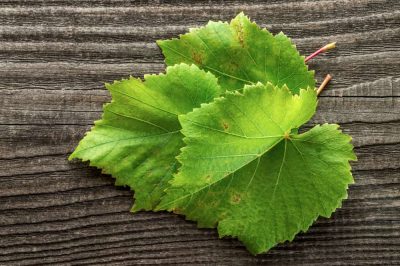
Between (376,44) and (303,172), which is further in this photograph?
(376,44)

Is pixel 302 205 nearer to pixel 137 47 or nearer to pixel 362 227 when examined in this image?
pixel 362 227

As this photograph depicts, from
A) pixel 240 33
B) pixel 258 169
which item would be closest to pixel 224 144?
pixel 258 169

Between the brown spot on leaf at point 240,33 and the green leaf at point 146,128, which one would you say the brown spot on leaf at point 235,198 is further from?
the brown spot on leaf at point 240,33

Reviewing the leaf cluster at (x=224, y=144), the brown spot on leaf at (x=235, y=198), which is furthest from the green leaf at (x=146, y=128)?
the brown spot on leaf at (x=235, y=198)

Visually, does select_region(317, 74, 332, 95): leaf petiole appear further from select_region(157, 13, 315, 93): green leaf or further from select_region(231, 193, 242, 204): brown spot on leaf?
select_region(231, 193, 242, 204): brown spot on leaf

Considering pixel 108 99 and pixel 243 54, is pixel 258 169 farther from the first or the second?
pixel 108 99

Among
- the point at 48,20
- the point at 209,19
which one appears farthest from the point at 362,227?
the point at 48,20

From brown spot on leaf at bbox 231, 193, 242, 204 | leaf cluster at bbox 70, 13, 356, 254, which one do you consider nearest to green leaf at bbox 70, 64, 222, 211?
leaf cluster at bbox 70, 13, 356, 254

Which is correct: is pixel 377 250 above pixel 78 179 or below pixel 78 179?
below
